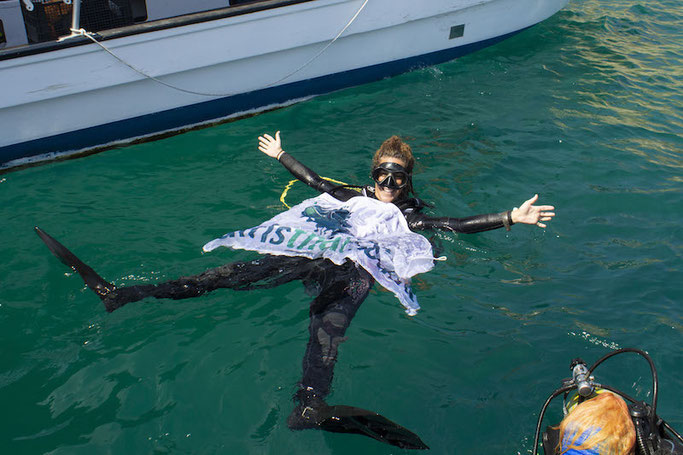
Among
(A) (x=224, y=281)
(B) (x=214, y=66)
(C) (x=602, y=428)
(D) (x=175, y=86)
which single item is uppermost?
(B) (x=214, y=66)

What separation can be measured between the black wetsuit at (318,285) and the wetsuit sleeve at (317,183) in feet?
1.77

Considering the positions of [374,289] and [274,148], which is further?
[274,148]

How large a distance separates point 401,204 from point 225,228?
167 cm

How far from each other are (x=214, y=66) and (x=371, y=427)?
5289mm

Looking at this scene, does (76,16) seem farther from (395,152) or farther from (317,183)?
(395,152)

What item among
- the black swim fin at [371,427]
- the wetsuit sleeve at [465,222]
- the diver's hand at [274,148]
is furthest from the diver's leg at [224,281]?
the black swim fin at [371,427]

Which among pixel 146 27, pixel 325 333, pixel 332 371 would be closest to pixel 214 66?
pixel 146 27

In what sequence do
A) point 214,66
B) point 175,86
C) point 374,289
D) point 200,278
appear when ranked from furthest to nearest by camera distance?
point 214,66 < point 175,86 < point 374,289 < point 200,278

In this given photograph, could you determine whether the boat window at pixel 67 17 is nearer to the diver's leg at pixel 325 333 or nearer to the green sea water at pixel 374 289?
the green sea water at pixel 374 289

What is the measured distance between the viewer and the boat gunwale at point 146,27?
6195 mm

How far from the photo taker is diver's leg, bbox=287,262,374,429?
374cm

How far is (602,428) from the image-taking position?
106 inches

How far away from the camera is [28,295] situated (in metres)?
4.74

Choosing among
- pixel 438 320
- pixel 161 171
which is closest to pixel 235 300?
pixel 438 320
